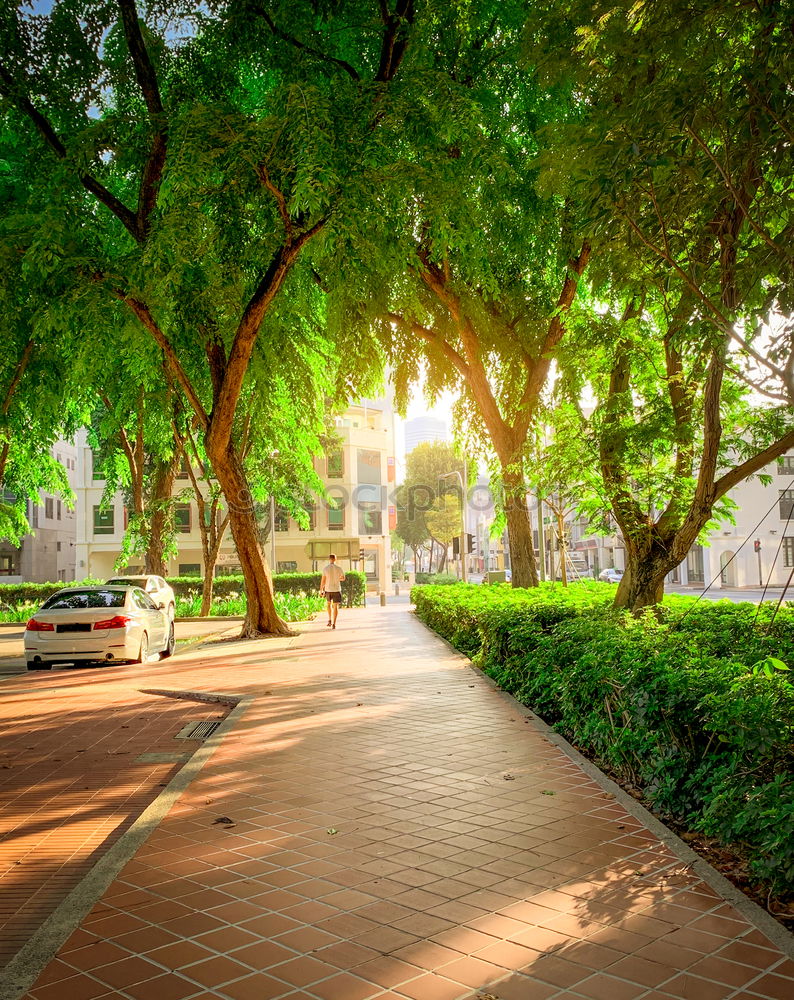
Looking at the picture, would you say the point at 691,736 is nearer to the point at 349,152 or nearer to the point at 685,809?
the point at 685,809

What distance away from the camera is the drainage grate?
863cm

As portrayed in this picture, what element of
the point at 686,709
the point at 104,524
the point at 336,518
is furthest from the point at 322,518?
the point at 686,709

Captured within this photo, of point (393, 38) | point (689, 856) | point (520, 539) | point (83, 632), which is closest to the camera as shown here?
point (689, 856)

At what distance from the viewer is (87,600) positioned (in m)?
15.5

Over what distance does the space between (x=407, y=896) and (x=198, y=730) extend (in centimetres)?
530

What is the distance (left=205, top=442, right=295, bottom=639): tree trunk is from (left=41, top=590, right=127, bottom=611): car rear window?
318 centimetres

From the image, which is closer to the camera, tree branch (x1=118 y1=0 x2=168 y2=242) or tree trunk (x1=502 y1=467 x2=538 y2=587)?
tree branch (x1=118 y1=0 x2=168 y2=242)

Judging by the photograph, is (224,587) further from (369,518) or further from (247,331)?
(247,331)

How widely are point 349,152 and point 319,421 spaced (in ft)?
34.1

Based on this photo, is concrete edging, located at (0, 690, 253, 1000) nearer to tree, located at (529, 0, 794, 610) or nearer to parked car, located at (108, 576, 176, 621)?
tree, located at (529, 0, 794, 610)

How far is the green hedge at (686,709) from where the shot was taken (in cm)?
414

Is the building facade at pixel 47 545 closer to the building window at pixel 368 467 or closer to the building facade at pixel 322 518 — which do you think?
the building facade at pixel 322 518

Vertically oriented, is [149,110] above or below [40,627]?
above

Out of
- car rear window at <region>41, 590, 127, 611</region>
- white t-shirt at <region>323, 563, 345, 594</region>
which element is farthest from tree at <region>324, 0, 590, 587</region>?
car rear window at <region>41, 590, 127, 611</region>
